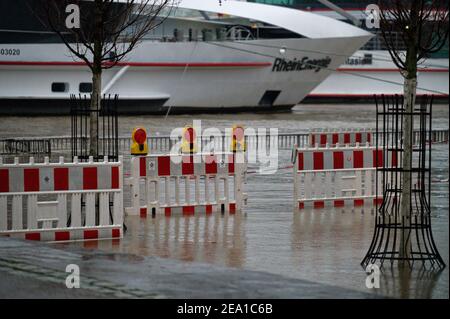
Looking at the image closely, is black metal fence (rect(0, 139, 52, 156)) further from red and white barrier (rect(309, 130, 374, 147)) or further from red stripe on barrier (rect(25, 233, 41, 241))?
red stripe on barrier (rect(25, 233, 41, 241))

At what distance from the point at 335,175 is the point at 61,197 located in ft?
17.1

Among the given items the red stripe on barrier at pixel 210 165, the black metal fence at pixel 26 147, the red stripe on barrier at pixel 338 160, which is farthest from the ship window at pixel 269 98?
the red stripe on barrier at pixel 210 165

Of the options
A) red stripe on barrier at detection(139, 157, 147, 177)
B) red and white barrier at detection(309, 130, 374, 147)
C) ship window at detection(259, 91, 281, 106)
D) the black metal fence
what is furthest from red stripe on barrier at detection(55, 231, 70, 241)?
ship window at detection(259, 91, 281, 106)

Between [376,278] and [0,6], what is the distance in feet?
128

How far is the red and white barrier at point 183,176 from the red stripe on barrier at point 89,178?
2.02 m

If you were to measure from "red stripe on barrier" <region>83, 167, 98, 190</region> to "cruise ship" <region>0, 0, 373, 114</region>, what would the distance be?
117 ft

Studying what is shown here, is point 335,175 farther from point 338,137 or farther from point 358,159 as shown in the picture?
point 338,137

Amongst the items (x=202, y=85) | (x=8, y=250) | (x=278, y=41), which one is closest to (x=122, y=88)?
(x=202, y=85)

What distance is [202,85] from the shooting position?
54.6 meters

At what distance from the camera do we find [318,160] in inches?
683

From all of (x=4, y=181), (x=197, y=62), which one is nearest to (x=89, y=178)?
(x=4, y=181)

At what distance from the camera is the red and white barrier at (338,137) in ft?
78.7

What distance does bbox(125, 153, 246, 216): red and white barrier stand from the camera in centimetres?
1603

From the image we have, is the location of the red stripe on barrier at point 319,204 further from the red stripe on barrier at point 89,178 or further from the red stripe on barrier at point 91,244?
the red stripe on barrier at point 91,244
